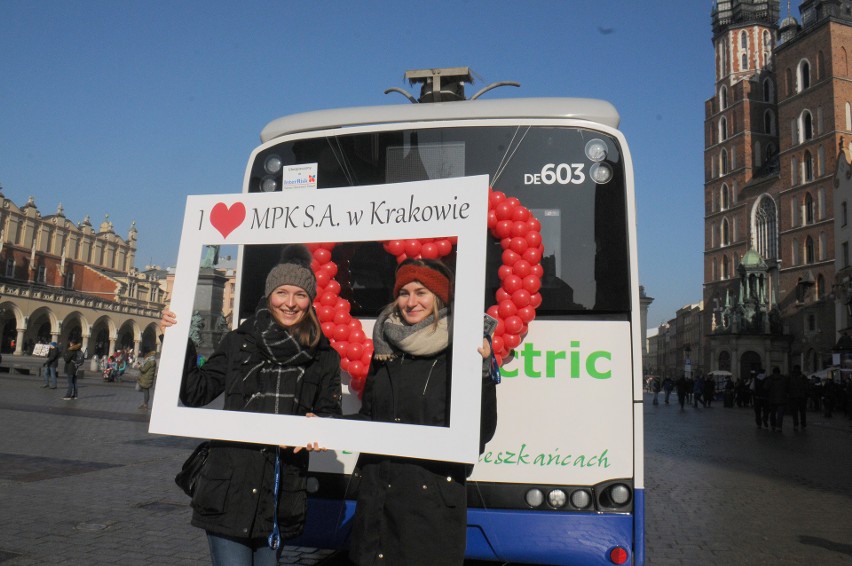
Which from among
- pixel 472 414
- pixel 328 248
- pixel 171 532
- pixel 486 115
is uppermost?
pixel 486 115

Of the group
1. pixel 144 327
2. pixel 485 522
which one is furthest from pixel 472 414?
pixel 144 327

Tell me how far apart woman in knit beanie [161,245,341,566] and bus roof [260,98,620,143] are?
1712 millimetres

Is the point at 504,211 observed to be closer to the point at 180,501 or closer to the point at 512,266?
the point at 512,266

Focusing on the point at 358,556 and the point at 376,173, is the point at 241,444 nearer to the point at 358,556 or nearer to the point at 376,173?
the point at 358,556

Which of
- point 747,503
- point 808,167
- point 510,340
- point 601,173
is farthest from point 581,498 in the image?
point 808,167

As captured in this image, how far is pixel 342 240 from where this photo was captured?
3.30 metres

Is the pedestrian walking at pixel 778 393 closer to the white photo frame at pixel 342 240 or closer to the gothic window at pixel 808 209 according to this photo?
the white photo frame at pixel 342 240

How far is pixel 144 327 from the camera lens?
8188cm

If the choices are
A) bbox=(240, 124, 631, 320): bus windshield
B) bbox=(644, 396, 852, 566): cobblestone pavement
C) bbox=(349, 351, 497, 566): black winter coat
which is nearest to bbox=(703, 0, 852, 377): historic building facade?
bbox=(644, 396, 852, 566): cobblestone pavement

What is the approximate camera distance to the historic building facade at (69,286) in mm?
65188

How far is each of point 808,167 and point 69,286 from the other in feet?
261

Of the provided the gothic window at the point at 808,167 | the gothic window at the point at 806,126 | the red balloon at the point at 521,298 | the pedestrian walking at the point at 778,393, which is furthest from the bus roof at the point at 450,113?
the gothic window at the point at 806,126

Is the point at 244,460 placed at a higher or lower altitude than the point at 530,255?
lower

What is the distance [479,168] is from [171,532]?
3961mm
